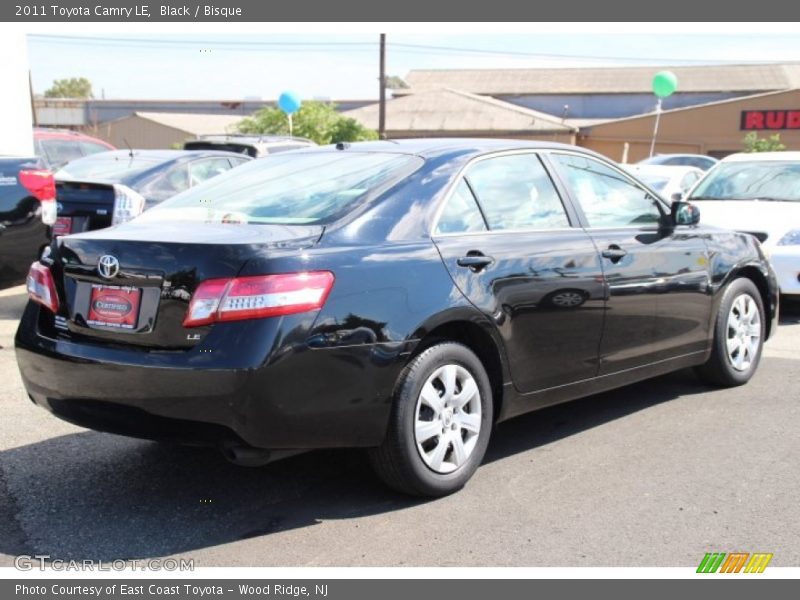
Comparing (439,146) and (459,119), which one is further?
(459,119)

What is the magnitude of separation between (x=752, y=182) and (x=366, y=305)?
7.30 metres

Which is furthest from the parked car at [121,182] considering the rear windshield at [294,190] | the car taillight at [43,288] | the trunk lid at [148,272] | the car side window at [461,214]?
the car side window at [461,214]

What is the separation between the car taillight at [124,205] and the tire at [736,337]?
5.17 metres

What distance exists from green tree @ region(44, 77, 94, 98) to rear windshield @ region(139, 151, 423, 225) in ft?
341

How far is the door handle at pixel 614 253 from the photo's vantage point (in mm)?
4969

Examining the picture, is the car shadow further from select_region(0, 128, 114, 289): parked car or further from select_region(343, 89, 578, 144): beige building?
select_region(343, 89, 578, 144): beige building

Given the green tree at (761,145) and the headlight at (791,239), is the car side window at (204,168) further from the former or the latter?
the green tree at (761,145)

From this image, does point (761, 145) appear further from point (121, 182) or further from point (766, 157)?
point (121, 182)

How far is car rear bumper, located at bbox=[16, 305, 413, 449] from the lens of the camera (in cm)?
352

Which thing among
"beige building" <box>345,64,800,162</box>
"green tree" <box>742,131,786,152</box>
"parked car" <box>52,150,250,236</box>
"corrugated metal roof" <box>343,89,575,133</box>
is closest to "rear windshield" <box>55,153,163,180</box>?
"parked car" <box>52,150,250,236</box>

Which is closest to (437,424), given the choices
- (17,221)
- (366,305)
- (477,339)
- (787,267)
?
(477,339)

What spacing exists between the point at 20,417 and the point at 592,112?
43913 millimetres

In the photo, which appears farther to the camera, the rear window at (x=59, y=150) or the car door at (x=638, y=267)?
the rear window at (x=59, y=150)

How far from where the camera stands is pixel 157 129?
46.3 metres
